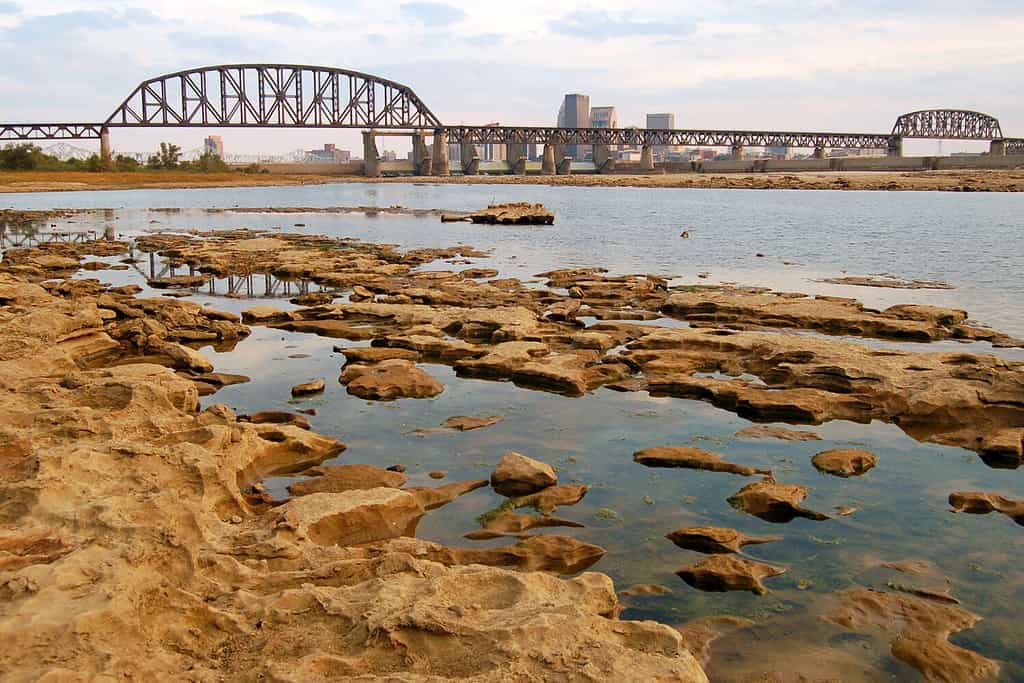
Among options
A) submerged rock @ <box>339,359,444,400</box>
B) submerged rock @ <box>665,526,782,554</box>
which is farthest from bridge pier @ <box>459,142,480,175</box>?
submerged rock @ <box>665,526,782,554</box>

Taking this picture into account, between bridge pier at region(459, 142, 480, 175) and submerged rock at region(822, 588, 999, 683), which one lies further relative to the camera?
bridge pier at region(459, 142, 480, 175)

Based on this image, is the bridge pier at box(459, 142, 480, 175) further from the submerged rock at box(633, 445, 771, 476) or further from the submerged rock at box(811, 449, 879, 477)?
the submerged rock at box(811, 449, 879, 477)

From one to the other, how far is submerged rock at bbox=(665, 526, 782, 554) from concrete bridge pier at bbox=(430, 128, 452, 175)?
151 m

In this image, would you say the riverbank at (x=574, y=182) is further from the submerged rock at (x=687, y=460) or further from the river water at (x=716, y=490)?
the submerged rock at (x=687, y=460)

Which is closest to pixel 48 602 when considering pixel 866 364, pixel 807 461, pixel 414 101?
pixel 807 461

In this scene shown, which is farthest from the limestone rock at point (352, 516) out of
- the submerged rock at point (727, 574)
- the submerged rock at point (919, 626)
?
the submerged rock at point (919, 626)

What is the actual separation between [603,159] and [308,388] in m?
163

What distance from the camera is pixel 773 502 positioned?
7.75 m

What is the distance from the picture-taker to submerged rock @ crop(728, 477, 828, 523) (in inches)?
301

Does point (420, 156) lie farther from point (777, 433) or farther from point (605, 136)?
point (777, 433)

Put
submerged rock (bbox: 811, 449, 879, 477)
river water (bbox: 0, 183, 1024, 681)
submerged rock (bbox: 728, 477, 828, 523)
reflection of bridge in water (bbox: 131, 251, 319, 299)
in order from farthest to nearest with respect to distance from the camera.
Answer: reflection of bridge in water (bbox: 131, 251, 319, 299) < submerged rock (bbox: 811, 449, 879, 477) < submerged rock (bbox: 728, 477, 828, 523) < river water (bbox: 0, 183, 1024, 681)

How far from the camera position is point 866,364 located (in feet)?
38.4

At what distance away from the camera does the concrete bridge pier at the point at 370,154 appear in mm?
148875

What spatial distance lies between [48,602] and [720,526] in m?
5.03
